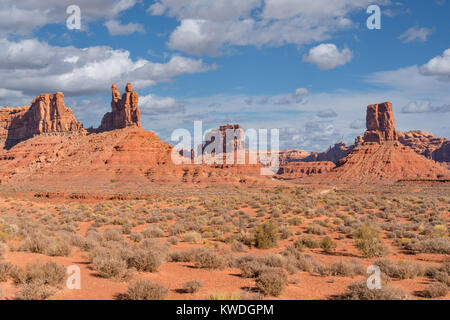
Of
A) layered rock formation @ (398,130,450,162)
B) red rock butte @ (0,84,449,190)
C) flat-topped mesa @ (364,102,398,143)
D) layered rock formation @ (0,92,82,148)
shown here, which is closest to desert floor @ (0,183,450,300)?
red rock butte @ (0,84,449,190)

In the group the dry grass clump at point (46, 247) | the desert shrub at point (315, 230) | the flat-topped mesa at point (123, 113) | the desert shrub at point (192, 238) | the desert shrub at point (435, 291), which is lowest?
the desert shrub at point (315, 230)

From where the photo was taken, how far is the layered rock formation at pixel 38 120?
110 meters

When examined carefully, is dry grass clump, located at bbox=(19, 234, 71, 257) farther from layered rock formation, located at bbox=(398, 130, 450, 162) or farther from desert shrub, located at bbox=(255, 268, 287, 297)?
layered rock formation, located at bbox=(398, 130, 450, 162)

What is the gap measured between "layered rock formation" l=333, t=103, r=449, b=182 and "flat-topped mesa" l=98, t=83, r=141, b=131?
6274 centimetres

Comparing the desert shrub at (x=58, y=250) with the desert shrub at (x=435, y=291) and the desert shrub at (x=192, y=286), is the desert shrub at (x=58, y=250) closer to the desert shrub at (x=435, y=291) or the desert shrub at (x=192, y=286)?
the desert shrub at (x=192, y=286)

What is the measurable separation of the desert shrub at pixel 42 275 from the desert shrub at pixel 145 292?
1.63 metres

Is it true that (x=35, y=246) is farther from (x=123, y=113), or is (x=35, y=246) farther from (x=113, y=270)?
(x=123, y=113)

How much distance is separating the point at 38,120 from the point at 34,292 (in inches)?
4867

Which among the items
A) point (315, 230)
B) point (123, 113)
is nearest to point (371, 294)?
point (315, 230)

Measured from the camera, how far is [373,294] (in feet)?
22.5

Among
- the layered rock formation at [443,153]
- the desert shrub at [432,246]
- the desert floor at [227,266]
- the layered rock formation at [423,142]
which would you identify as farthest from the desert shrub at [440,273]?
the layered rock formation at [423,142]

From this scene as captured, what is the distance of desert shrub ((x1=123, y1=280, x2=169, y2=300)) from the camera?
6.79 meters

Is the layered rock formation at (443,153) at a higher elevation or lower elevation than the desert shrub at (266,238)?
higher

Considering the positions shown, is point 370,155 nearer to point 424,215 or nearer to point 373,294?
point 424,215
